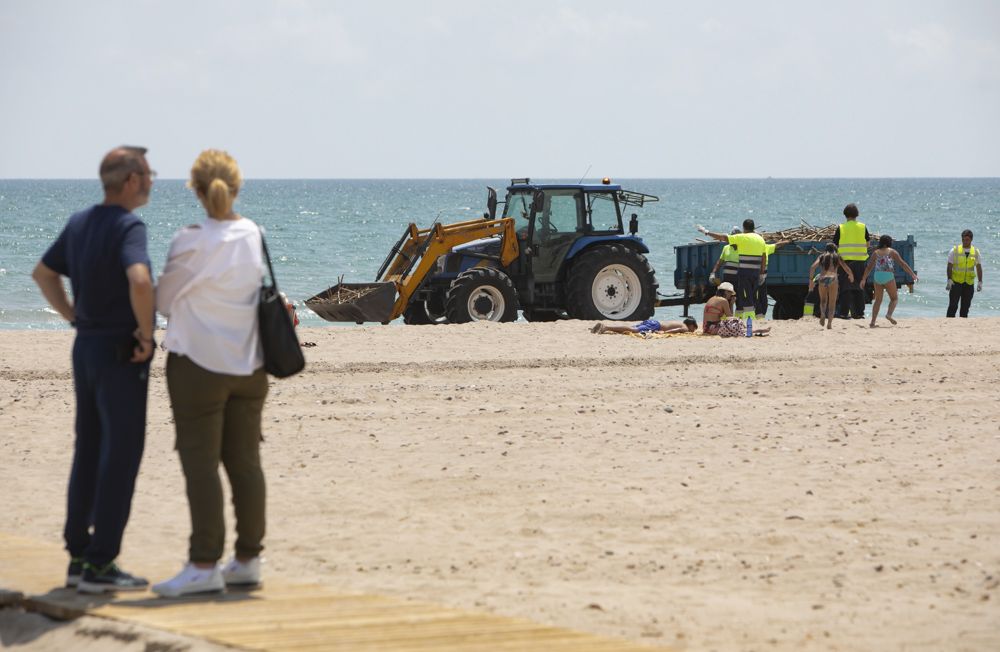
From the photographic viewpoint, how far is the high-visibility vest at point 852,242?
59.7 feet

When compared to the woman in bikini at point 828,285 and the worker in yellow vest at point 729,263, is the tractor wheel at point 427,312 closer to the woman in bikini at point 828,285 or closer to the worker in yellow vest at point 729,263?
the worker in yellow vest at point 729,263

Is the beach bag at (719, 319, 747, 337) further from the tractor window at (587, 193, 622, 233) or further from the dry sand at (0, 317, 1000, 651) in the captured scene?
the tractor window at (587, 193, 622, 233)

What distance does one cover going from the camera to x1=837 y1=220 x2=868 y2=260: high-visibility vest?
717 inches

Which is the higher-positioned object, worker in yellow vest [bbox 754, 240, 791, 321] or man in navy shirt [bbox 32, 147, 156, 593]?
man in navy shirt [bbox 32, 147, 156, 593]

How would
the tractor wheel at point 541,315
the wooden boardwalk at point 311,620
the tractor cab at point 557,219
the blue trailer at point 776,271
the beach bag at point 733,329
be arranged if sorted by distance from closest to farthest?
the wooden boardwalk at point 311,620
the beach bag at point 733,329
the tractor cab at point 557,219
the tractor wheel at point 541,315
the blue trailer at point 776,271

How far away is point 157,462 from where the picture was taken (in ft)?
29.1

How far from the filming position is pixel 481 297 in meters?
17.9

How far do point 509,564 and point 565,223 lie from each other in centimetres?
1232

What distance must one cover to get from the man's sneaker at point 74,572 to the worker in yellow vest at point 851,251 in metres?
13.8

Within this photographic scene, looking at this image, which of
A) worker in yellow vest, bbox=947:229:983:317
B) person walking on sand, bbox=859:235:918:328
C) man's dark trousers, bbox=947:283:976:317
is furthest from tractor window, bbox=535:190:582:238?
man's dark trousers, bbox=947:283:976:317

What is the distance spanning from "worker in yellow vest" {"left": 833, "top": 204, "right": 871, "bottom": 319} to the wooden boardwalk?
13559mm

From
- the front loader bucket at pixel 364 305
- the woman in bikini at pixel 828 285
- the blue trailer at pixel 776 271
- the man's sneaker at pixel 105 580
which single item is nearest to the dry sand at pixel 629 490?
the man's sneaker at pixel 105 580

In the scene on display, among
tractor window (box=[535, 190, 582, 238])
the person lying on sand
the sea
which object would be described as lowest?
the sea

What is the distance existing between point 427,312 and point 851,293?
5.70 m
